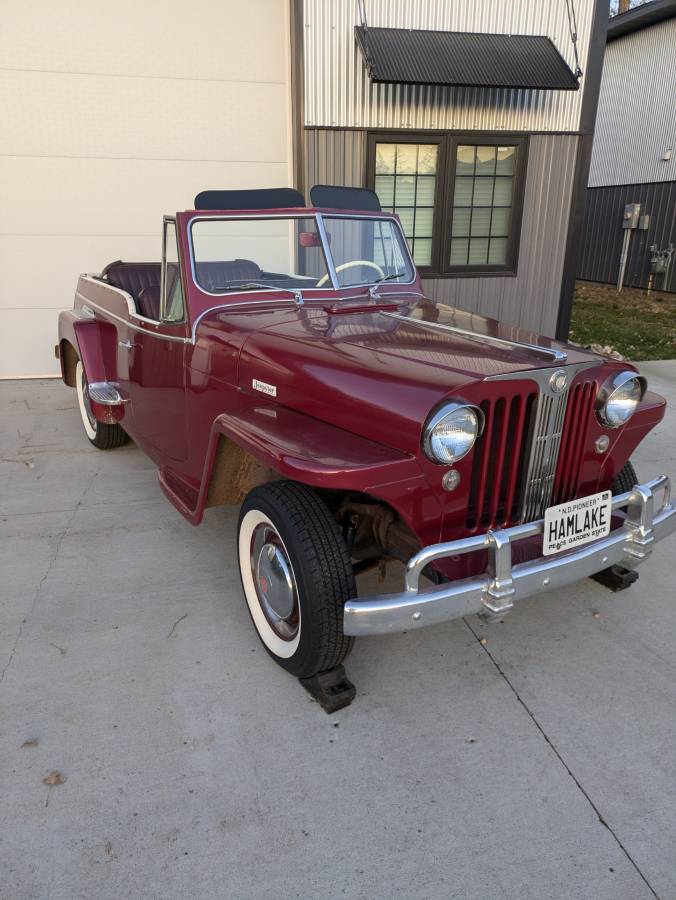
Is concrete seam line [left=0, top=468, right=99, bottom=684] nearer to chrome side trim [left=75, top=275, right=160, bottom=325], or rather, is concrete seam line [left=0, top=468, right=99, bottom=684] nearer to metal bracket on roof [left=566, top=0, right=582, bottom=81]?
chrome side trim [left=75, top=275, right=160, bottom=325]

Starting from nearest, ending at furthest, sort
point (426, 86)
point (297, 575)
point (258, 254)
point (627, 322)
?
point (297, 575), point (258, 254), point (426, 86), point (627, 322)

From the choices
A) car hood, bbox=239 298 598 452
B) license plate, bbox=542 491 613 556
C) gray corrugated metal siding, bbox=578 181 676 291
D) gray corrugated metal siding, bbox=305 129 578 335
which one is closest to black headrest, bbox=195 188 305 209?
car hood, bbox=239 298 598 452

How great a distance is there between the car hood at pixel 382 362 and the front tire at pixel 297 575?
34 cm

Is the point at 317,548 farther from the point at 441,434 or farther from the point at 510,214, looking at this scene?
the point at 510,214

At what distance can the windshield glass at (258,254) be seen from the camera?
318 cm

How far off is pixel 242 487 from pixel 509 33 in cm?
606

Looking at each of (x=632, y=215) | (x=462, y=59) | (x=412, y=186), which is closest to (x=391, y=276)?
(x=462, y=59)

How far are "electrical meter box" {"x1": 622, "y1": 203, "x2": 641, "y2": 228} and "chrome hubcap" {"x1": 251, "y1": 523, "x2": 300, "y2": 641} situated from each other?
50.4 feet

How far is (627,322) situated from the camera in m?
10.9

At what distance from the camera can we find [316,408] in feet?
7.93

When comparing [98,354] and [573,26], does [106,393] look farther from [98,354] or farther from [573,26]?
[573,26]

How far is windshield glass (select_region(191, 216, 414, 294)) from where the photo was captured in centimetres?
319

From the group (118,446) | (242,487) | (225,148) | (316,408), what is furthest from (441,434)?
(225,148)

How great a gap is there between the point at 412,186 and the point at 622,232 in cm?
1084
